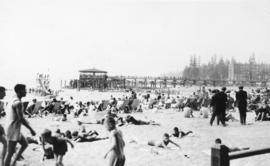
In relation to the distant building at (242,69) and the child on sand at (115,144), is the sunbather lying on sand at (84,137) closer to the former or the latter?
the child on sand at (115,144)

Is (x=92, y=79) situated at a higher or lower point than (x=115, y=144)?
higher

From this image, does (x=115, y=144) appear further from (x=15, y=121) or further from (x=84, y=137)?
(x=84, y=137)

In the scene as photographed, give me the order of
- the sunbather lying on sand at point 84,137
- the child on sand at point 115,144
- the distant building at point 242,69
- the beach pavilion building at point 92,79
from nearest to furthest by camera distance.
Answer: the child on sand at point 115,144 → the sunbather lying on sand at point 84,137 → the beach pavilion building at point 92,79 → the distant building at point 242,69

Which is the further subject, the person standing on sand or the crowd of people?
the person standing on sand

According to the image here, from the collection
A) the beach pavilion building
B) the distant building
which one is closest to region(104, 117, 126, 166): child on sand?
the beach pavilion building

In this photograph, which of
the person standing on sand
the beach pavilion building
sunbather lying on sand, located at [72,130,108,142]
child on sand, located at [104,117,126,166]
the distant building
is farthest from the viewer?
the distant building

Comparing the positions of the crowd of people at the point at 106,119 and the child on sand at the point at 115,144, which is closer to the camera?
the child on sand at the point at 115,144

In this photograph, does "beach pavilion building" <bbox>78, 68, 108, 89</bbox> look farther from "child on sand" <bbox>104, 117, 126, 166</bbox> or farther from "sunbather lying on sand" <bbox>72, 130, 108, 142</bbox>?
"child on sand" <bbox>104, 117, 126, 166</bbox>

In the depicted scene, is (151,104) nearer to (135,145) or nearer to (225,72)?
(135,145)

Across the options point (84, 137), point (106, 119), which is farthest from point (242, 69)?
point (106, 119)

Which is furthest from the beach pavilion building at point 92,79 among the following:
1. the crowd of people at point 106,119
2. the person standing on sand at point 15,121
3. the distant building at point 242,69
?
the distant building at point 242,69

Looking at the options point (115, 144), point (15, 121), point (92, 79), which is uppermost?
point (92, 79)

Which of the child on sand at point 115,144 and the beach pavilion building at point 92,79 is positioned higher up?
the beach pavilion building at point 92,79

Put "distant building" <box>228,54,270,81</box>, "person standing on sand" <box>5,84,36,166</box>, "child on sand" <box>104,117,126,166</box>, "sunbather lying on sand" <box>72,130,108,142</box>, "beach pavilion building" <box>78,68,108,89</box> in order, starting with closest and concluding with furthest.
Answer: "child on sand" <box>104,117,126,166</box>
"person standing on sand" <box>5,84,36,166</box>
"sunbather lying on sand" <box>72,130,108,142</box>
"beach pavilion building" <box>78,68,108,89</box>
"distant building" <box>228,54,270,81</box>
